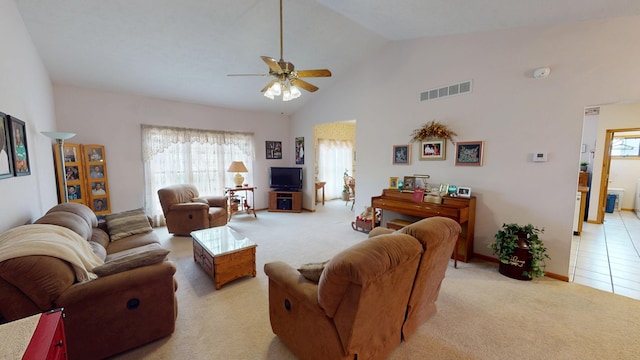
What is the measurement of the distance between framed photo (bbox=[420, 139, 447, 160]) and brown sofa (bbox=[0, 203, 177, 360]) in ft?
11.7

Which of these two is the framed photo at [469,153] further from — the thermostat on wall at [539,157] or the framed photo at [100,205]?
the framed photo at [100,205]

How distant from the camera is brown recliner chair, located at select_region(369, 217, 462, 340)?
1.57 meters

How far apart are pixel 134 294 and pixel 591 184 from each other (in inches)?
285

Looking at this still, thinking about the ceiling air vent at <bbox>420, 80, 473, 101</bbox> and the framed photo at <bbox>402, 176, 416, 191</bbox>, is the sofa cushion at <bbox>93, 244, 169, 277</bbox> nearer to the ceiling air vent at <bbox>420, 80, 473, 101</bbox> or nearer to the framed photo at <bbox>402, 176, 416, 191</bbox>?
the framed photo at <bbox>402, 176, 416, 191</bbox>

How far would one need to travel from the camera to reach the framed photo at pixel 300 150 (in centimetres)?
633

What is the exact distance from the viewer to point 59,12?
2.57 meters

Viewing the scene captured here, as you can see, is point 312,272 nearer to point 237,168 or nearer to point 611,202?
point 237,168

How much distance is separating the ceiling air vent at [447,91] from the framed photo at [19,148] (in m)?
4.68

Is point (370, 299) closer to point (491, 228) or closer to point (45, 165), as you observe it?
point (491, 228)

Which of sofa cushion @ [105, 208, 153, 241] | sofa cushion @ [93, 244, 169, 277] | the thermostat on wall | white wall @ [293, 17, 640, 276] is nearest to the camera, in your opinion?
sofa cushion @ [93, 244, 169, 277]

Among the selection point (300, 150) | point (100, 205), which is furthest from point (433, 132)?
point (100, 205)

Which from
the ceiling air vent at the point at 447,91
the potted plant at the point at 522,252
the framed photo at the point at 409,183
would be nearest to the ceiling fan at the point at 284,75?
the ceiling air vent at the point at 447,91

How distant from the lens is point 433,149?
12.2ft

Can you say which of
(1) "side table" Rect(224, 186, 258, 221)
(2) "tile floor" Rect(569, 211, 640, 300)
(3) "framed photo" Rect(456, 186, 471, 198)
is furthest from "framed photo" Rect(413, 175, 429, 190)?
(1) "side table" Rect(224, 186, 258, 221)
